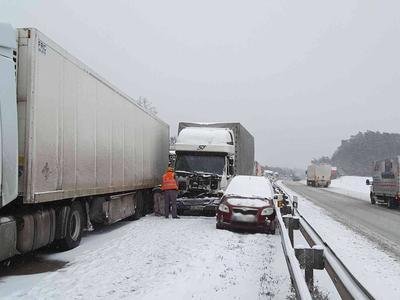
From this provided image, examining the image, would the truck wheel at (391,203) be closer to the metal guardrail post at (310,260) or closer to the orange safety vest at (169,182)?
the orange safety vest at (169,182)

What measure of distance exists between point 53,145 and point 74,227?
2.37 meters

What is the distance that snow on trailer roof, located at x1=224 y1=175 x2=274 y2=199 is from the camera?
14086 mm

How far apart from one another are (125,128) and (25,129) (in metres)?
6.57

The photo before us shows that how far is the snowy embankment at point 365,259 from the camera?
750 cm

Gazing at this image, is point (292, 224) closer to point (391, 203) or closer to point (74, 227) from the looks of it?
point (74, 227)

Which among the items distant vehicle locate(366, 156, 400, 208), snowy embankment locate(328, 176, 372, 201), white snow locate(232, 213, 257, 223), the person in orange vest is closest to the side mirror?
the person in orange vest

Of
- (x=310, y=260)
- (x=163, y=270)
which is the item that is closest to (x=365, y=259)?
(x=163, y=270)

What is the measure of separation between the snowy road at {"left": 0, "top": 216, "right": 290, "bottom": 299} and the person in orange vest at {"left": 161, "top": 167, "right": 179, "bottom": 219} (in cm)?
434

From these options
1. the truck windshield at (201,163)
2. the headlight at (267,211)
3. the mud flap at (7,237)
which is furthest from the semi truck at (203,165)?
the mud flap at (7,237)

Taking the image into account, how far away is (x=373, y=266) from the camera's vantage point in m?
9.59

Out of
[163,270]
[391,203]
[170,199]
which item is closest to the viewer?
[163,270]

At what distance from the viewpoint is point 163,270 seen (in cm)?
812

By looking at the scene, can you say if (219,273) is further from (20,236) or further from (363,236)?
(363,236)

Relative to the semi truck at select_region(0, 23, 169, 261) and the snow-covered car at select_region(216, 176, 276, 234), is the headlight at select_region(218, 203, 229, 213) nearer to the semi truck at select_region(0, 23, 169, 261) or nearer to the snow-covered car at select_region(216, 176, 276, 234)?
the snow-covered car at select_region(216, 176, 276, 234)
